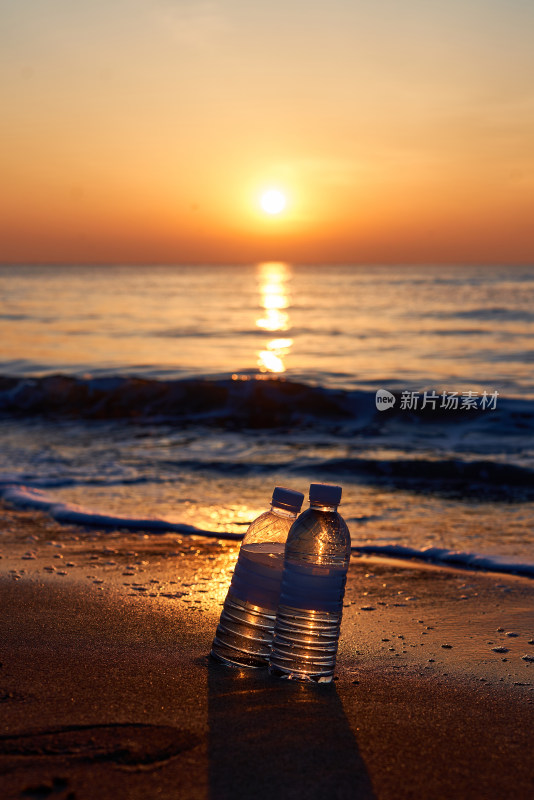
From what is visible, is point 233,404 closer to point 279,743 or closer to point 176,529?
point 176,529

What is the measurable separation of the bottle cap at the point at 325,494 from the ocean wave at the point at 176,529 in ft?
8.59

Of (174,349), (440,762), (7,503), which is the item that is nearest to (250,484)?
(7,503)

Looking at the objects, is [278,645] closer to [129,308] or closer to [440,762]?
[440,762]

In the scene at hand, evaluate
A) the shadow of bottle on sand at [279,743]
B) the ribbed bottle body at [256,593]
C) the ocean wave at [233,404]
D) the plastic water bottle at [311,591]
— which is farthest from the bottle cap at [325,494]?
the ocean wave at [233,404]

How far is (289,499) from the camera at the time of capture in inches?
98.9

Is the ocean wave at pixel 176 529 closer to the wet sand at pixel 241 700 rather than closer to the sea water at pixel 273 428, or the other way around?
the sea water at pixel 273 428

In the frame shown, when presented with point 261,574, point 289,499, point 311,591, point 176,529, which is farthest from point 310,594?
point 176,529

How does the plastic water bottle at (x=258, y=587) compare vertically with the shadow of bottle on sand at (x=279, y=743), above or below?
above

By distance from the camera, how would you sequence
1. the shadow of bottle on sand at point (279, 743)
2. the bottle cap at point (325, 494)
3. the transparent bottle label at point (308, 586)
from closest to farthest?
the shadow of bottle on sand at point (279, 743) → the bottle cap at point (325, 494) → the transparent bottle label at point (308, 586)

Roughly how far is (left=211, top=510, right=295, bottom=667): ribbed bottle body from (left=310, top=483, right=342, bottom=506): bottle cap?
0.71ft

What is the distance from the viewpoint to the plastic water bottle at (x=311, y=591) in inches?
97.0

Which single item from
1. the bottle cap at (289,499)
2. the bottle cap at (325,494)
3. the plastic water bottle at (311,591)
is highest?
the bottle cap at (325,494)

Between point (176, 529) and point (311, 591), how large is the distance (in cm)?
306

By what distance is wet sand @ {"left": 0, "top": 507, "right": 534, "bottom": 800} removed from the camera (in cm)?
195
